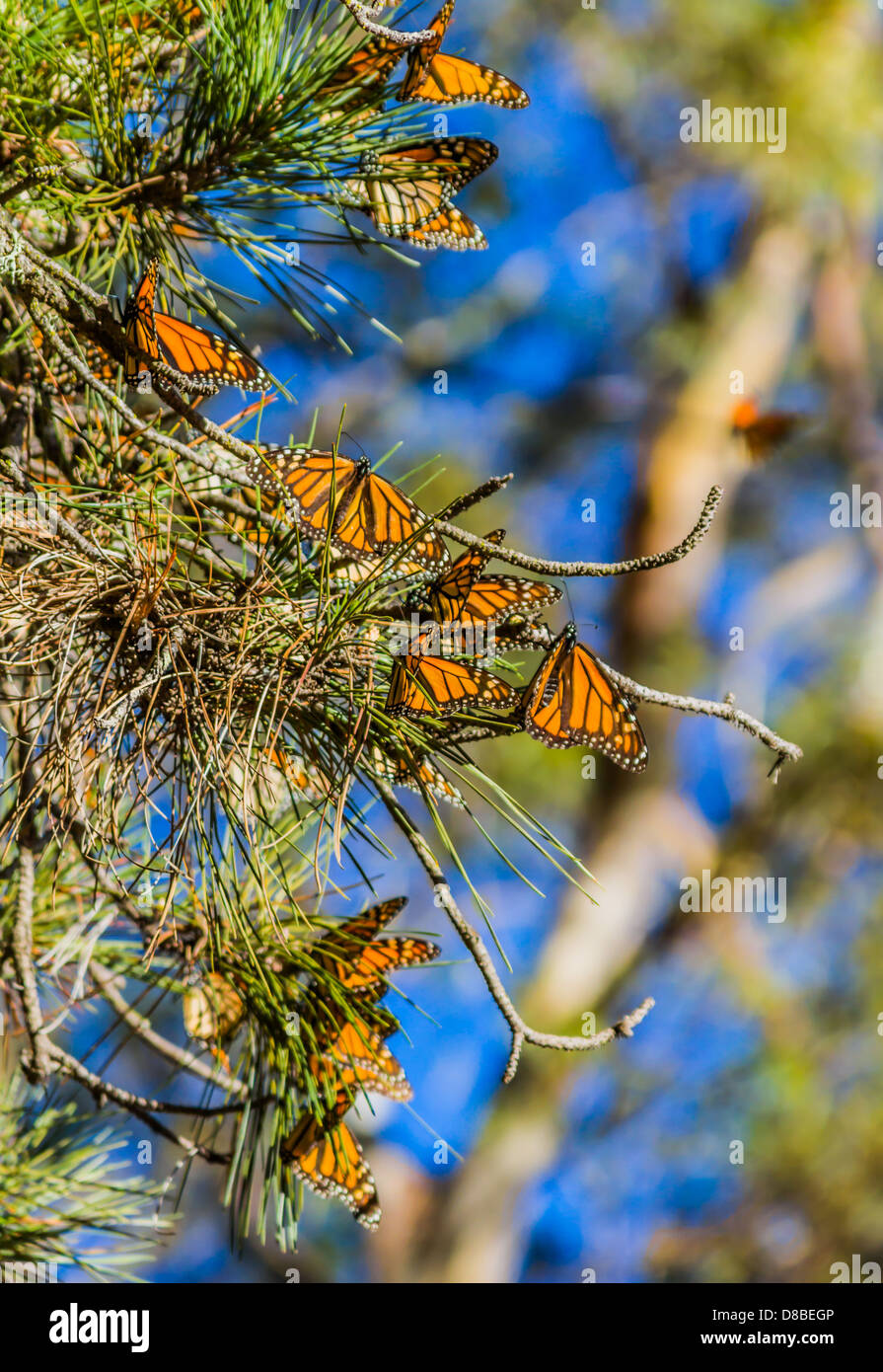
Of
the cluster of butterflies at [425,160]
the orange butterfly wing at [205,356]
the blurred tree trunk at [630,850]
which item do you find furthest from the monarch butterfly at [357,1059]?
the blurred tree trunk at [630,850]

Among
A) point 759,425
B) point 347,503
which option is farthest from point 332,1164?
point 759,425

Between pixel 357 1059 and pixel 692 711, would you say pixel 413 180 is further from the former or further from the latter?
pixel 357 1059

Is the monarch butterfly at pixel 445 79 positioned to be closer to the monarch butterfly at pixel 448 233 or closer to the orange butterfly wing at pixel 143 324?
the monarch butterfly at pixel 448 233

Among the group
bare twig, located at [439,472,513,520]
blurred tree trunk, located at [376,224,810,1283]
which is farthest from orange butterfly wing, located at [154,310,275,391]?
blurred tree trunk, located at [376,224,810,1283]

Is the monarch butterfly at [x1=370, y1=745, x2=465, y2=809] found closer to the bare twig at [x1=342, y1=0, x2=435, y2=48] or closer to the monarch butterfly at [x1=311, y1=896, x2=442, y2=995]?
the monarch butterfly at [x1=311, y1=896, x2=442, y2=995]

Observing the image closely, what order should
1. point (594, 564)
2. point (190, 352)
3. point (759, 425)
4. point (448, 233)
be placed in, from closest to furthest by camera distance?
point (594, 564), point (190, 352), point (448, 233), point (759, 425)

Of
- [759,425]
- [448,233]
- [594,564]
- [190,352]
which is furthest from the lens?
[759,425]

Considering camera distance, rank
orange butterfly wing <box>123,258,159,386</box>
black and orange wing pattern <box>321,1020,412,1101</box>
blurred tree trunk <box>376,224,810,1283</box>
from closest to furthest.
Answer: orange butterfly wing <box>123,258,159,386</box> < black and orange wing pattern <box>321,1020,412,1101</box> < blurred tree trunk <box>376,224,810,1283</box>
